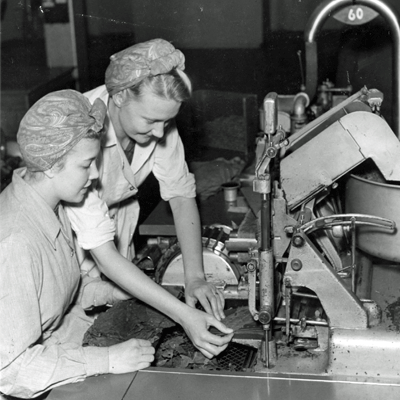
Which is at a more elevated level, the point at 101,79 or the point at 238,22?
the point at 238,22

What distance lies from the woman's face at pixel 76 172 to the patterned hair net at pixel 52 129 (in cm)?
3

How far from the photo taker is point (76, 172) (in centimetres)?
179

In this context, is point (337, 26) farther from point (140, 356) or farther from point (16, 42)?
point (140, 356)

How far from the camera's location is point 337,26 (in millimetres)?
3893

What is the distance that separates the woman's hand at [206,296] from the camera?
1962mm

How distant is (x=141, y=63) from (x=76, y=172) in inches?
15.9

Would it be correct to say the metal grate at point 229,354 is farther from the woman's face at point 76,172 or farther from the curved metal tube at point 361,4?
the curved metal tube at point 361,4

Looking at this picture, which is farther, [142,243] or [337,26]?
[337,26]

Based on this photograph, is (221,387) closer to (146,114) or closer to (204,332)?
(204,332)

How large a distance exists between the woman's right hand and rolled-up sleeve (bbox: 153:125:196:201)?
78 cm

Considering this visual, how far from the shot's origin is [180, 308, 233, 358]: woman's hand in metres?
1.77

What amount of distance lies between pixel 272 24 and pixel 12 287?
2848mm

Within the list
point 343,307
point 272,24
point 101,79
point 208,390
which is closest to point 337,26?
point 272,24

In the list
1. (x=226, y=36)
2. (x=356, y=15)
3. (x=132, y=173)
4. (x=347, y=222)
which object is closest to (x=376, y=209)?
(x=347, y=222)
